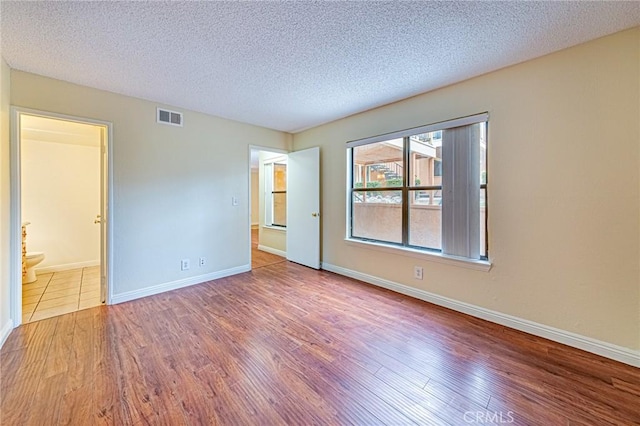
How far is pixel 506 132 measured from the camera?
7.82 ft

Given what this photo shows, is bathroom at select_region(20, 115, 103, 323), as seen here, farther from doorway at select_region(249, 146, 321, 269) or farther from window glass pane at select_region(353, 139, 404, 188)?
window glass pane at select_region(353, 139, 404, 188)

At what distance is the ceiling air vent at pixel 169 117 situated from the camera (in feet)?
10.6

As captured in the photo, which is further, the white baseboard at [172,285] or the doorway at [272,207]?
the doorway at [272,207]

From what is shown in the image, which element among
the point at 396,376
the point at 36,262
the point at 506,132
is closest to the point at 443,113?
the point at 506,132

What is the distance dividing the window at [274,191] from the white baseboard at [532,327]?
302cm

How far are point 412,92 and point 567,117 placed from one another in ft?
4.59

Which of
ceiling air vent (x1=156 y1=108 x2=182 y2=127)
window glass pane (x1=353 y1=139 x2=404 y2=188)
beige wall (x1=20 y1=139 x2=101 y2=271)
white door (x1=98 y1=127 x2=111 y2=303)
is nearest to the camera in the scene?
white door (x1=98 y1=127 x2=111 y2=303)

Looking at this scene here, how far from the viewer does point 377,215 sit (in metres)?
3.61

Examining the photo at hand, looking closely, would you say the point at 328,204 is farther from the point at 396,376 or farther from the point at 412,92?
the point at 396,376

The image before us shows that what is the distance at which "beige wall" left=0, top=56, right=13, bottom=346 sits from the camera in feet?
7.09

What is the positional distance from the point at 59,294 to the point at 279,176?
13.1ft

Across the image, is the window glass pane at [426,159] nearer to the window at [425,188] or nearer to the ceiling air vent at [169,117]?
the window at [425,188]

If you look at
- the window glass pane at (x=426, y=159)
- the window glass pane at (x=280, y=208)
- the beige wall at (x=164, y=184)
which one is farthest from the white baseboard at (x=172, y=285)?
the window glass pane at (x=426, y=159)

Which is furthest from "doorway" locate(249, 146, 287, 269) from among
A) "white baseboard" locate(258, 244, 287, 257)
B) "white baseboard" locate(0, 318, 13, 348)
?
"white baseboard" locate(0, 318, 13, 348)
